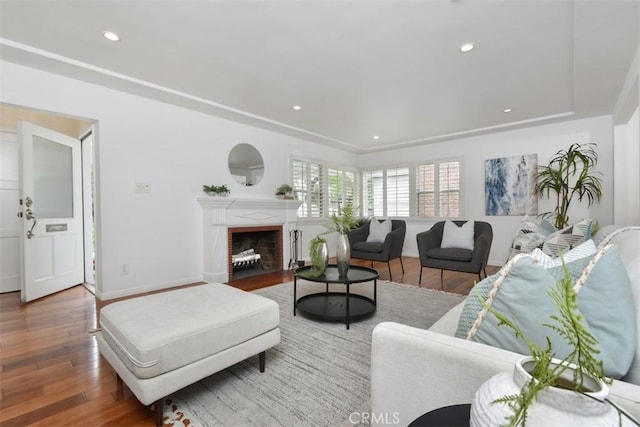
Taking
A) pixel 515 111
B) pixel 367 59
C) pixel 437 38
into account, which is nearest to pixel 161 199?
pixel 367 59

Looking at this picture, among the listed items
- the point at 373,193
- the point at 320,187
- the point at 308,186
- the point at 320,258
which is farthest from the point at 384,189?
the point at 320,258

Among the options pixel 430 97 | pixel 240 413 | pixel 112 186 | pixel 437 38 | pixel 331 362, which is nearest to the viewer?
pixel 240 413

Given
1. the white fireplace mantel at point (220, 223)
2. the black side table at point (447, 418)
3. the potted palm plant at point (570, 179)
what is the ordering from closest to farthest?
the black side table at point (447, 418), the white fireplace mantel at point (220, 223), the potted palm plant at point (570, 179)

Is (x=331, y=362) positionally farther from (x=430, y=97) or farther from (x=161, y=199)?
(x=430, y=97)

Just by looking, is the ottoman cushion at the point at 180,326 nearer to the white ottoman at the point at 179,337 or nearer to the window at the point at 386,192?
the white ottoman at the point at 179,337

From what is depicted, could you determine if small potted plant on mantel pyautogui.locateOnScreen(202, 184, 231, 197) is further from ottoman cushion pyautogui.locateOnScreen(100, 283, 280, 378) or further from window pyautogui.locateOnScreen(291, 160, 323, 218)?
ottoman cushion pyautogui.locateOnScreen(100, 283, 280, 378)

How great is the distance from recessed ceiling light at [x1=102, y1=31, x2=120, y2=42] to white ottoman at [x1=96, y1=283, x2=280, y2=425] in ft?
6.84

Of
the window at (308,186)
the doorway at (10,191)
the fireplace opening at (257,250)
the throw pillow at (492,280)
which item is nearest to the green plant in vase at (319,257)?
the throw pillow at (492,280)

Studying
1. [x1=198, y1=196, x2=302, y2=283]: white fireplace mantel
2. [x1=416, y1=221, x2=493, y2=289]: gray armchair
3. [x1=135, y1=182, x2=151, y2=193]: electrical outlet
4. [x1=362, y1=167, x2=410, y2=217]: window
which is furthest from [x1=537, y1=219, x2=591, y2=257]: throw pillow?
[x1=362, y1=167, x2=410, y2=217]: window

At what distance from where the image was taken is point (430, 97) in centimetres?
364

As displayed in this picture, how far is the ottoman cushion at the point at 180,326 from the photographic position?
4.39 ft

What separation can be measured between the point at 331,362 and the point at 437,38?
259 centimetres

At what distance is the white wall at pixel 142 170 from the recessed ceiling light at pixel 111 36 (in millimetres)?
1068

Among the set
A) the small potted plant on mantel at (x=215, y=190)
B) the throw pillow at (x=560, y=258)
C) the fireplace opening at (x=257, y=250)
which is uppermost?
the small potted plant on mantel at (x=215, y=190)
